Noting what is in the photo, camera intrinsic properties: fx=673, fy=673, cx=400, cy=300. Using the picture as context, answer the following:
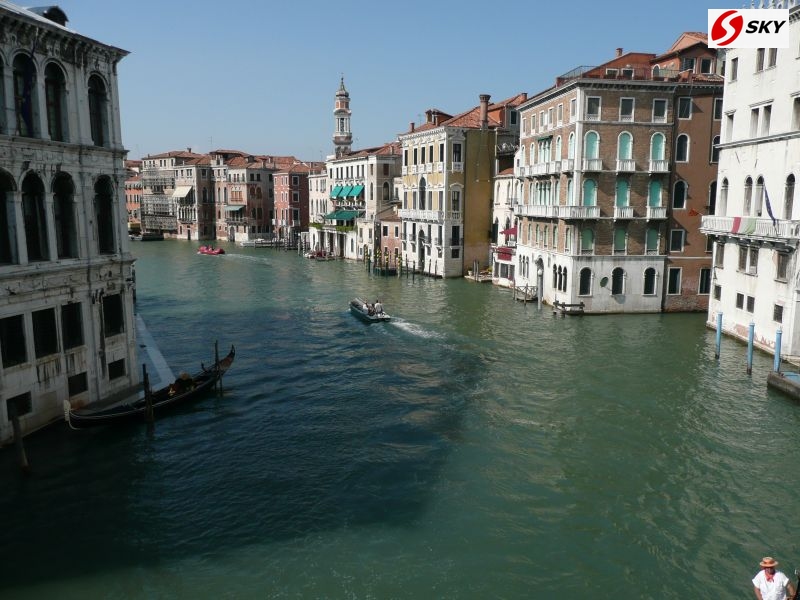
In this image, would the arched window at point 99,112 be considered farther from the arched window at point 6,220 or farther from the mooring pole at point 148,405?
the mooring pole at point 148,405

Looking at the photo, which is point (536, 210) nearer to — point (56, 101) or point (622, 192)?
point (622, 192)

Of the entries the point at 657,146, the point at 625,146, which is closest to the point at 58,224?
the point at 625,146

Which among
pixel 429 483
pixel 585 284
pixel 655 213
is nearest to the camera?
pixel 429 483

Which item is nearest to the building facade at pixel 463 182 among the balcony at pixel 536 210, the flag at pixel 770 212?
the balcony at pixel 536 210

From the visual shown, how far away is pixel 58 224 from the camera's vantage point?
55.9 ft

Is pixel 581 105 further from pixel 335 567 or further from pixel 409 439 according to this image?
pixel 335 567

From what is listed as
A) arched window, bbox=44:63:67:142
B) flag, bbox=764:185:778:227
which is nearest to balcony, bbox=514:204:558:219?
flag, bbox=764:185:778:227

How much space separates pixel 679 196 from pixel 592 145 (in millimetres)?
5193

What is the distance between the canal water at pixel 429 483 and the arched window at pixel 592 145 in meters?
10.4

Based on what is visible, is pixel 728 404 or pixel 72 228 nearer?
pixel 72 228

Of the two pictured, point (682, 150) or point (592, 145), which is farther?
point (682, 150)

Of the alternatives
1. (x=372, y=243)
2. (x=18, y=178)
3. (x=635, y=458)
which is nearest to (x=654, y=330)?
(x=635, y=458)

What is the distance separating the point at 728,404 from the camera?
19.9 meters

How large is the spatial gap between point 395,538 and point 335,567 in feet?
4.54
